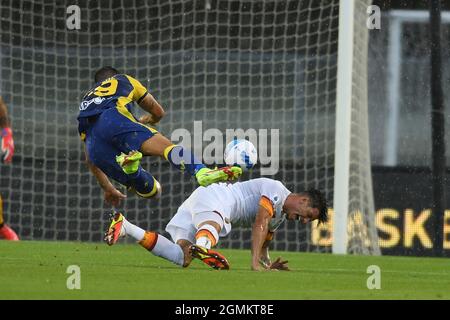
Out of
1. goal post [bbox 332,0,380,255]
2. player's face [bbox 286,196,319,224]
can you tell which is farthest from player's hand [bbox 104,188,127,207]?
goal post [bbox 332,0,380,255]

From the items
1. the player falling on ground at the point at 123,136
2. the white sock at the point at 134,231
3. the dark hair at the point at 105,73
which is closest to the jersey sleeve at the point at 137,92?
the player falling on ground at the point at 123,136

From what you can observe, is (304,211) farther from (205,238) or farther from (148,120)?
(148,120)

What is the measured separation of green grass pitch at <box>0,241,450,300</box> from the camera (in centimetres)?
718

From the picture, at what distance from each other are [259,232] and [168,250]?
67 cm

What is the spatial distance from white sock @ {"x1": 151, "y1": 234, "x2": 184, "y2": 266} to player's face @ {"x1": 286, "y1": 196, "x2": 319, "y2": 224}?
832 mm

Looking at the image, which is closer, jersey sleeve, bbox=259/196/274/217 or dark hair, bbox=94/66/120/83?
jersey sleeve, bbox=259/196/274/217

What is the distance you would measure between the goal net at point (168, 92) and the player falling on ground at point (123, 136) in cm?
532

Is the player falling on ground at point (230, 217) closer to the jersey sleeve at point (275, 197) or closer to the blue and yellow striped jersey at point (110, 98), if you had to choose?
the jersey sleeve at point (275, 197)

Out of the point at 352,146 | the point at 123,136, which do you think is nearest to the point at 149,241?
the point at 123,136

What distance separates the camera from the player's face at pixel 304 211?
30.3ft

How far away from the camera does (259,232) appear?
9.07 meters

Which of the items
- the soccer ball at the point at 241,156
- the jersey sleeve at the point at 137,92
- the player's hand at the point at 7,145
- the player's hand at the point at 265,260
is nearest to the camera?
the soccer ball at the point at 241,156

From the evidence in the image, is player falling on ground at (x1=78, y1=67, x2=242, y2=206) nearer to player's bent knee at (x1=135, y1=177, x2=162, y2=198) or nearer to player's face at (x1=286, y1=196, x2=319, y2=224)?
player's bent knee at (x1=135, y1=177, x2=162, y2=198)

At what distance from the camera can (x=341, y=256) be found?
12.3m
